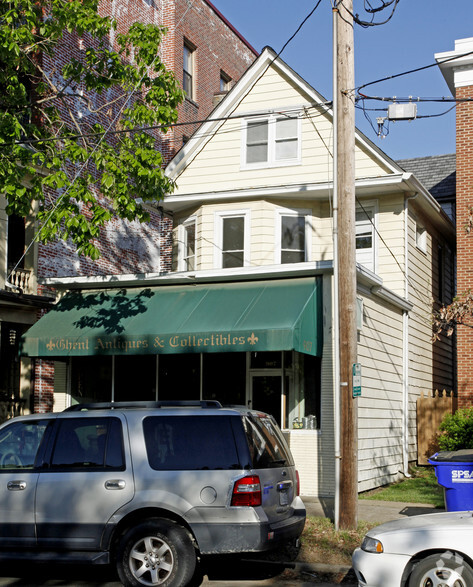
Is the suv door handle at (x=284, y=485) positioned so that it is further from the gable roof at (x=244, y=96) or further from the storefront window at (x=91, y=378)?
the gable roof at (x=244, y=96)

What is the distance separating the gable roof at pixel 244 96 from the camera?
762 inches

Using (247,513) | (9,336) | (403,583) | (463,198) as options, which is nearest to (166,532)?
(247,513)

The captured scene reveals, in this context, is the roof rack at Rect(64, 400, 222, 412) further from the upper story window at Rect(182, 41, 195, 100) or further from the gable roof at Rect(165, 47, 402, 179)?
the upper story window at Rect(182, 41, 195, 100)

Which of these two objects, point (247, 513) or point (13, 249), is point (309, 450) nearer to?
point (247, 513)

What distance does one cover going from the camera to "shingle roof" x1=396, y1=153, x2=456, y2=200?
24625 mm

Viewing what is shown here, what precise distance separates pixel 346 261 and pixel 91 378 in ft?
28.6

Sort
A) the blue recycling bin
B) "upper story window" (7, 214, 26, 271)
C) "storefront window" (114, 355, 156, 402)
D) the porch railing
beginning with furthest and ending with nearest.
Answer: "upper story window" (7, 214, 26, 271) < the porch railing < "storefront window" (114, 355, 156, 402) < the blue recycling bin

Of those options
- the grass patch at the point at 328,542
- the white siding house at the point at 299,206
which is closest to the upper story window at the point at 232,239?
the white siding house at the point at 299,206

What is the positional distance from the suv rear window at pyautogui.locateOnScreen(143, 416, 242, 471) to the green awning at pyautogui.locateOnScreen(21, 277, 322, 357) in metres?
5.78

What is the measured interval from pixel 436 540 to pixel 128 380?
37.8 feet

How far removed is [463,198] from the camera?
20.0 meters

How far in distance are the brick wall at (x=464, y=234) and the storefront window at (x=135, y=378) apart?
7.74 metres

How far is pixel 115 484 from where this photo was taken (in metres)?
8.28

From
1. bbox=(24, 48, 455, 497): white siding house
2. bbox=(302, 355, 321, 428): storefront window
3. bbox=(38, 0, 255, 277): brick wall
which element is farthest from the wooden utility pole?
bbox=(38, 0, 255, 277): brick wall
